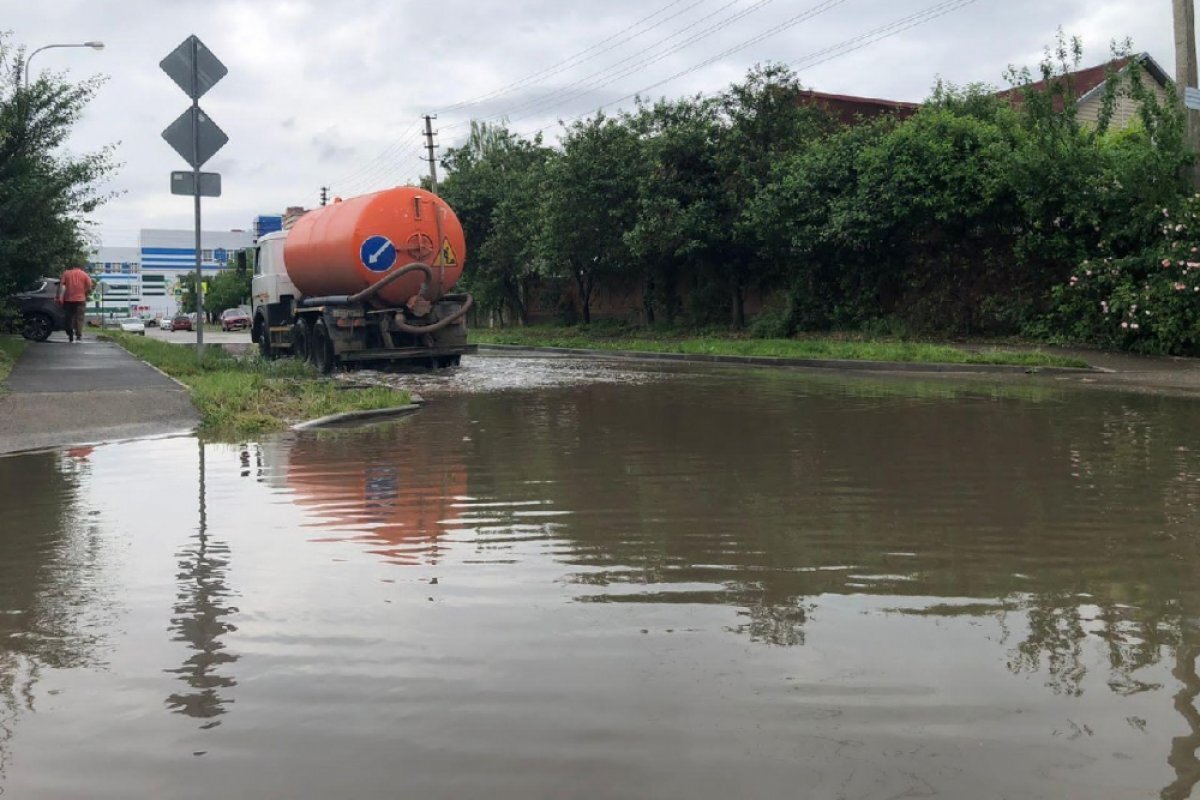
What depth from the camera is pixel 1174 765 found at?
3246 millimetres

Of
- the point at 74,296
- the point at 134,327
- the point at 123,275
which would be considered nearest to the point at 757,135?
the point at 74,296

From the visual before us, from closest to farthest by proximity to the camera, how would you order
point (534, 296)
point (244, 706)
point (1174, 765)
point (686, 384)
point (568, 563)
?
point (1174, 765) < point (244, 706) < point (568, 563) < point (686, 384) < point (534, 296)

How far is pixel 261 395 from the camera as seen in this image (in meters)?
13.2

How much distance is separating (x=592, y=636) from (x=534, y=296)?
43489 millimetres

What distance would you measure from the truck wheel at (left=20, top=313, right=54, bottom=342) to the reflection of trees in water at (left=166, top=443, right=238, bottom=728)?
25362 mm

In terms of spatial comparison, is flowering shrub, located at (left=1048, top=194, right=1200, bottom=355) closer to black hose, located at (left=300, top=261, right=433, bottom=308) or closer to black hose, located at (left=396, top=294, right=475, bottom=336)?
black hose, located at (left=396, top=294, right=475, bottom=336)

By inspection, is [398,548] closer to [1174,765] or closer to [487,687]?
[487,687]

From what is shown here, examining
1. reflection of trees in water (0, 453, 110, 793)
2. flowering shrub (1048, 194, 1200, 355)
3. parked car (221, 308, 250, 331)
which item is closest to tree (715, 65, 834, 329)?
flowering shrub (1048, 194, 1200, 355)

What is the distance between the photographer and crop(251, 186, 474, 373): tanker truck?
64.6 ft

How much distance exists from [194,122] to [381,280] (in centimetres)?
456

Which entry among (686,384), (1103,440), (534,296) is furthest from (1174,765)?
(534,296)

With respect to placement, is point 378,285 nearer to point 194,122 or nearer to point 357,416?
point 194,122

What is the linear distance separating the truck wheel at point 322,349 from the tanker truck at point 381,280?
0.02 m

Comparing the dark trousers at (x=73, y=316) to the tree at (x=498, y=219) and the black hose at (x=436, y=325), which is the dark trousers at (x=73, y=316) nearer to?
the black hose at (x=436, y=325)
